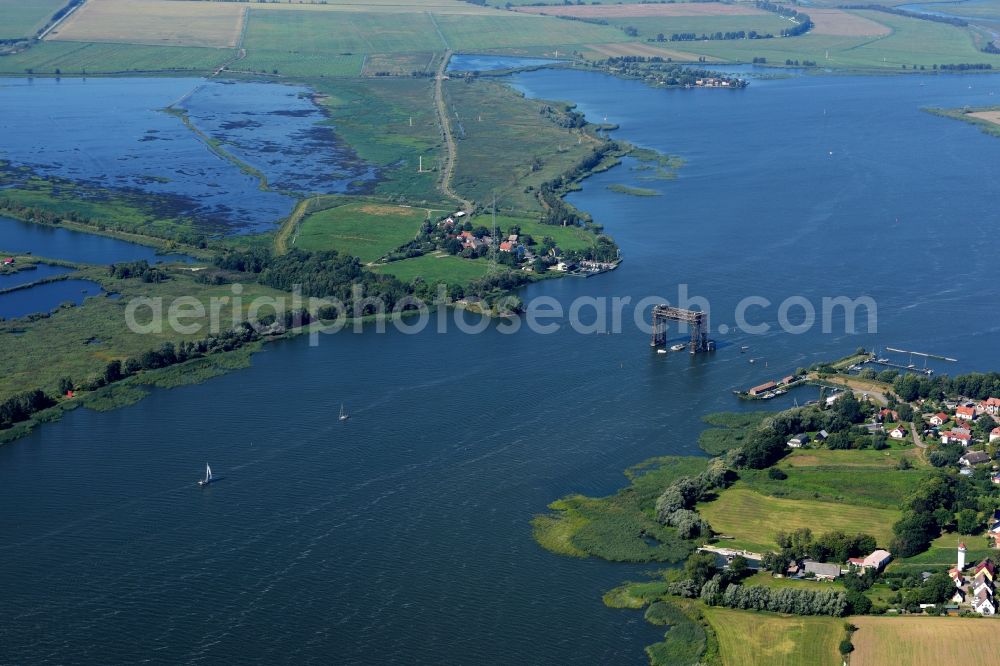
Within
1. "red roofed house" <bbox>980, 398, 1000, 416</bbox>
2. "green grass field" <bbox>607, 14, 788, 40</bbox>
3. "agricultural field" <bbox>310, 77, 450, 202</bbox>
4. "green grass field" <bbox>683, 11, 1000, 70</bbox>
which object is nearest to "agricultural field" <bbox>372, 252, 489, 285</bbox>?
"agricultural field" <bbox>310, 77, 450, 202</bbox>

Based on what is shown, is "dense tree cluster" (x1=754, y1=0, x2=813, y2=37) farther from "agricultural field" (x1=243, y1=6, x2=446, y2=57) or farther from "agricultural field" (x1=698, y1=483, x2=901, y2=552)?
"agricultural field" (x1=698, y1=483, x2=901, y2=552)

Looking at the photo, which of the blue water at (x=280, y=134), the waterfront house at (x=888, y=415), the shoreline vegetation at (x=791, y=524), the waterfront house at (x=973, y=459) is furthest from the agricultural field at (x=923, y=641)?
the blue water at (x=280, y=134)

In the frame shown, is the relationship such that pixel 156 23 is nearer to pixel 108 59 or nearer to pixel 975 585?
pixel 108 59

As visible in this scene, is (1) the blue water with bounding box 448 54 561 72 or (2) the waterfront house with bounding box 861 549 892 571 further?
(1) the blue water with bounding box 448 54 561 72

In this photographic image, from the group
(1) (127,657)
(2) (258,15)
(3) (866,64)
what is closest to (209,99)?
(2) (258,15)

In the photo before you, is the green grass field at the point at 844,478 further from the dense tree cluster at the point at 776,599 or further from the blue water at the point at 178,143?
the blue water at the point at 178,143
